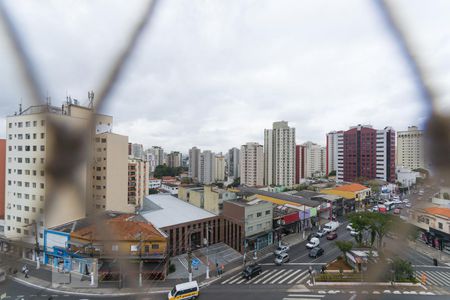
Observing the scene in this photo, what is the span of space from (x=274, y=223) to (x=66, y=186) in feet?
49.6

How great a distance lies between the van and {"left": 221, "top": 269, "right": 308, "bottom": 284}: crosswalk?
187cm

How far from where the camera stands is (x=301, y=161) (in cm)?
3838

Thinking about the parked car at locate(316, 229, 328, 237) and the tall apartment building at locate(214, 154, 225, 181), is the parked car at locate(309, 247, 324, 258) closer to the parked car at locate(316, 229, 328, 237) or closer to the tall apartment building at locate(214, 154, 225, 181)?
the parked car at locate(316, 229, 328, 237)

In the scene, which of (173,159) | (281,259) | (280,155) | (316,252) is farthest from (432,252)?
(173,159)

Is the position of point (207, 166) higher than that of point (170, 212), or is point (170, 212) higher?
point (207, 166)

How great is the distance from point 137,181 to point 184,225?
9680mm

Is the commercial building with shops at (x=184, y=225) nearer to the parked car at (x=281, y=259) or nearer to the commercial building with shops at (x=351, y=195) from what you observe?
the parked car at (x=281, y=259)

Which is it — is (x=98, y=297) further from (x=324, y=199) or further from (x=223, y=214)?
(x=324, y=199)

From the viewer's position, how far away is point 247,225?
1320 cm

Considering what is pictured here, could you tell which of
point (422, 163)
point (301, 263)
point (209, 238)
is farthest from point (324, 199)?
point (422, 163)

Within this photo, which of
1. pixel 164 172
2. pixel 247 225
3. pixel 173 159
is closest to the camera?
pixel 247 225

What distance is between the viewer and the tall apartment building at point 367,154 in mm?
34125

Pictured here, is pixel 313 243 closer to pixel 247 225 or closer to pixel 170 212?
pixel 247 225

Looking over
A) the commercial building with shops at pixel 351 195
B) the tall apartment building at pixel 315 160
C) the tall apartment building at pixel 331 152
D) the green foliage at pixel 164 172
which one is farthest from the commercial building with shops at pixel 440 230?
the green foliage at pixel 164 172
